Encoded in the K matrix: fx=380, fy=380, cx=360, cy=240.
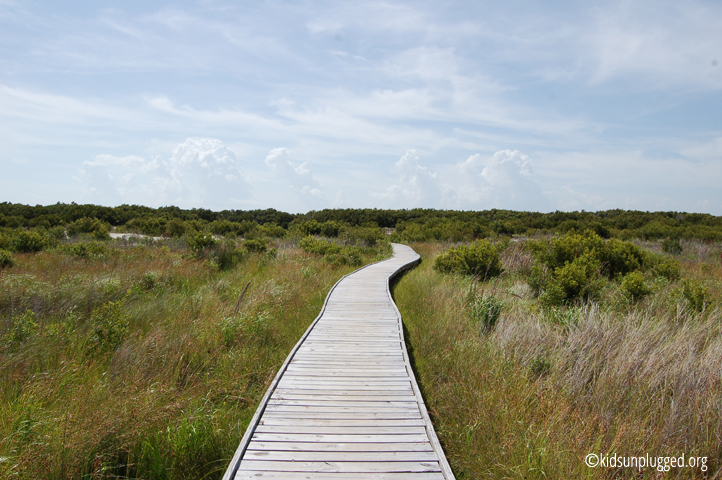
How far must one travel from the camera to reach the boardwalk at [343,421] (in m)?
3.17

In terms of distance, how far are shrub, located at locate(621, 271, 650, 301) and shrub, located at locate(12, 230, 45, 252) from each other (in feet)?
63.8

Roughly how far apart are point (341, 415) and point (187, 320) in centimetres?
433

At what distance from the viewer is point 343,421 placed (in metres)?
3.91

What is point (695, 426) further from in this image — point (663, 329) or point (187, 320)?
point (187, 320)

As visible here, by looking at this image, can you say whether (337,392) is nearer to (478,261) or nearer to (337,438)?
(337,438)

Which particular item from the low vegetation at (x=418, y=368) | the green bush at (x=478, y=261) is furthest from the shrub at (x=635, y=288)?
the green bush at (x=478, y=261)

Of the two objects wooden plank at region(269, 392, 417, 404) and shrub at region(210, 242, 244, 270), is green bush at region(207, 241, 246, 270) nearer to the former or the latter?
shrub at region(210, 242, 244, 270)

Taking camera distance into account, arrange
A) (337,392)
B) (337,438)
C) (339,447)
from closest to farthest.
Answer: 1. (339,447)
2. (337,438)
3. (337,392)

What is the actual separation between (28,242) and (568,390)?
60.2 ft

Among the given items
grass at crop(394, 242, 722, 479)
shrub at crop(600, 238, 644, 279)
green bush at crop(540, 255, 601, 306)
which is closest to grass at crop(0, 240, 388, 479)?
grass at crop(394, 242, 722, 479)

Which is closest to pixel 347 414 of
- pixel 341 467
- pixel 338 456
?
pixel 338 456

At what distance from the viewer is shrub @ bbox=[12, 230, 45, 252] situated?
1426cm

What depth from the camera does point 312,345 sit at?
20.8ft

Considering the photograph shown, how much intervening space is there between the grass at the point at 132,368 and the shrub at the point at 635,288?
7.09 m
